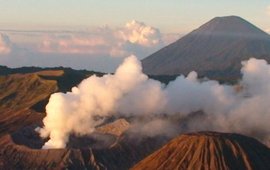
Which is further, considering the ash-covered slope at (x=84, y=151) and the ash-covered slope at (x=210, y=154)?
the ash-covered slope at (x=84, y=151)

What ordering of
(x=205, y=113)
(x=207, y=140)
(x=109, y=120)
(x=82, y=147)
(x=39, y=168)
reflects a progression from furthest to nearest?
(x=205, y=113) < (x=109, y=120) < (x=82, y=147) < (x=39, y=168) < (x=207, y=140)

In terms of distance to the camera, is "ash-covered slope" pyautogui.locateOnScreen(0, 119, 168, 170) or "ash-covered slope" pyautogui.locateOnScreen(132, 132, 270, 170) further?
"ash-covered slope" pyautogui.locateOnScreen(0, 119, 168, 170)

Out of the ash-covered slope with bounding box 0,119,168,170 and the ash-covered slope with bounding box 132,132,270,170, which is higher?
the ash-covered slope with bounding box 132,132,270,170

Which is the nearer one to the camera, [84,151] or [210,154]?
[210,154]

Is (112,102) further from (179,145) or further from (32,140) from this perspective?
(179,145)

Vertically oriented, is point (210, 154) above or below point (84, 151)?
above

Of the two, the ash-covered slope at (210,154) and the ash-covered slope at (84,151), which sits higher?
the ash-covered slope at (210,154)

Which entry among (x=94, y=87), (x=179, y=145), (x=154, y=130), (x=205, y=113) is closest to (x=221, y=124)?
(x=205, y=113)

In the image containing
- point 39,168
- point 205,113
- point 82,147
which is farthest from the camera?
point 205,113
